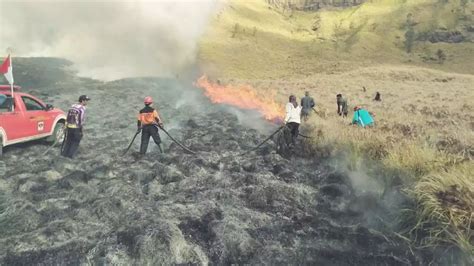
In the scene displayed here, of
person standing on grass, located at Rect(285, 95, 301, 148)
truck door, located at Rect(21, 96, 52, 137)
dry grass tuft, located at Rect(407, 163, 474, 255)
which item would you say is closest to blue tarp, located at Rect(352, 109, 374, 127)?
person standing on grass, located at Rect(285, 95, 301, 148)

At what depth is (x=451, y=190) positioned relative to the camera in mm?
7637

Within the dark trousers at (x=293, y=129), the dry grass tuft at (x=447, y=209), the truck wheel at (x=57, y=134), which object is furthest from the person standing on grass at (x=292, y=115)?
the truck wheel at (x=57, y=134)

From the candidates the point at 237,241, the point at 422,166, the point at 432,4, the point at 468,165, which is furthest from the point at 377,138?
→ the point at 432,4

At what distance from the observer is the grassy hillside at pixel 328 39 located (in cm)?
7694

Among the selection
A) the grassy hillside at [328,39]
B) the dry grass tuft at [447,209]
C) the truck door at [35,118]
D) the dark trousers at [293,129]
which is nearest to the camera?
the dry grass tuft at [447,209]

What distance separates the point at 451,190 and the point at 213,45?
2878 inches

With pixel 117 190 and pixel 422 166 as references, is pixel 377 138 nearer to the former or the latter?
pixel 422 166

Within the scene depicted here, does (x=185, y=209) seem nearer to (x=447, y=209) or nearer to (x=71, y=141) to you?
(x=447, y=209)

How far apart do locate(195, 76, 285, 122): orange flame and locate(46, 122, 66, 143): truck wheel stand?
29.5ft

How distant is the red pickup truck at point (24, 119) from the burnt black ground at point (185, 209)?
0.64 m

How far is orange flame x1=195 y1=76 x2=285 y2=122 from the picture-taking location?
72.9 feet

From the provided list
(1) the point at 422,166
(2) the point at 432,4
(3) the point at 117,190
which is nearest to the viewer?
(1) the point at 422,166

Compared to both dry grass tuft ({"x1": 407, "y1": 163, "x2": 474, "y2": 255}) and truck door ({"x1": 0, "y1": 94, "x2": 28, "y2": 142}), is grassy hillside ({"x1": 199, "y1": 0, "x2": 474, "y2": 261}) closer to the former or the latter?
dry grass tuft ({"x1": 407, "y1": 163, "x2": 474, "y2": 255})

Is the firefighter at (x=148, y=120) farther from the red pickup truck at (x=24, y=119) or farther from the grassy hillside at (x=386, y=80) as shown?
the grassy hillside at (x=386, y=80)
